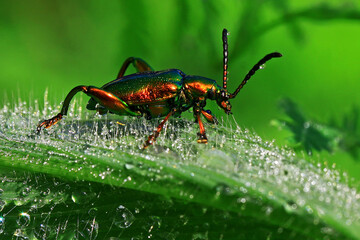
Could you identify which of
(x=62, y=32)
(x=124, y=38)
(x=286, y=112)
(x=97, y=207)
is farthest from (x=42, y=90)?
(x=97, y=207)

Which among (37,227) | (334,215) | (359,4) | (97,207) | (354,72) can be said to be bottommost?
(37,227)

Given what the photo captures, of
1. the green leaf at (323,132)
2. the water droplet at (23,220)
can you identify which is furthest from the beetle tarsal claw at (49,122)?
the green leaf at (323,132)

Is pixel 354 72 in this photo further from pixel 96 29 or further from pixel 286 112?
pixel 96 29

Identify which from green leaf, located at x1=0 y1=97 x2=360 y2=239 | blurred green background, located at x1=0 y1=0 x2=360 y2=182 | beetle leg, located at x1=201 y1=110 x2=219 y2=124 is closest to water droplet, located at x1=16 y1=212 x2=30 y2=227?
green leaf, located at x1=0 y1=97 x2=360 y2=239

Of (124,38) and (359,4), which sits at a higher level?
(359,4)

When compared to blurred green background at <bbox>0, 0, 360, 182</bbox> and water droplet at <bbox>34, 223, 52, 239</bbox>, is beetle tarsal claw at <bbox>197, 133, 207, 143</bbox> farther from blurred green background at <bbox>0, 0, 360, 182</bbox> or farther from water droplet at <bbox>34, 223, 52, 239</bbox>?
blurred green background at <bbox>0, 0, 360, 182</bbox>

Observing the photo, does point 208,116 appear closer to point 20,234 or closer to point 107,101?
point 107,101

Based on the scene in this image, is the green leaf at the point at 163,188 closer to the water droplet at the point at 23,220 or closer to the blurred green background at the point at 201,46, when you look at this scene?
the water droplet at the point at 23,220
